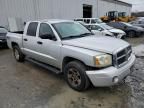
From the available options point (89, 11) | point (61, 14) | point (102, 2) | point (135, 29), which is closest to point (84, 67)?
point (135, 29)

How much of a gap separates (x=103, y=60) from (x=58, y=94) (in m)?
1.45

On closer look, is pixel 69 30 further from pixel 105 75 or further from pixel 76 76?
pixel 105 75

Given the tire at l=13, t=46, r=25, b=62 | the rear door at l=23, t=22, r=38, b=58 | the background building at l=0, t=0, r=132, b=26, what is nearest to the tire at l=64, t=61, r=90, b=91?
the rear door at l=23, t=22, r=38, b=58

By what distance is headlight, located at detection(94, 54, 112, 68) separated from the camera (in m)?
3.67

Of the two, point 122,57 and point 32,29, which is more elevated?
point 32,29

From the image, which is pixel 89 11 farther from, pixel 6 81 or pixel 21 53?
pixel 6 81

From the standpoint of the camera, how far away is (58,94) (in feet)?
14.0

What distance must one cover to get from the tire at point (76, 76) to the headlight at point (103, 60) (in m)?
0.42

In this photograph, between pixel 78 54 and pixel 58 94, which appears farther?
pixel 58 94

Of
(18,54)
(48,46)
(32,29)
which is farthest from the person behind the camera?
(18,54)

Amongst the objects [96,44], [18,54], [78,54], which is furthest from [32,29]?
[96,44]

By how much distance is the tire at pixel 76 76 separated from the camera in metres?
3.98

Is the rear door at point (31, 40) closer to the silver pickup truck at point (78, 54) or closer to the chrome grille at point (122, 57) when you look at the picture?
the silver pickup truck at point (78, 54)

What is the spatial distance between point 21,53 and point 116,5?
35.7m
